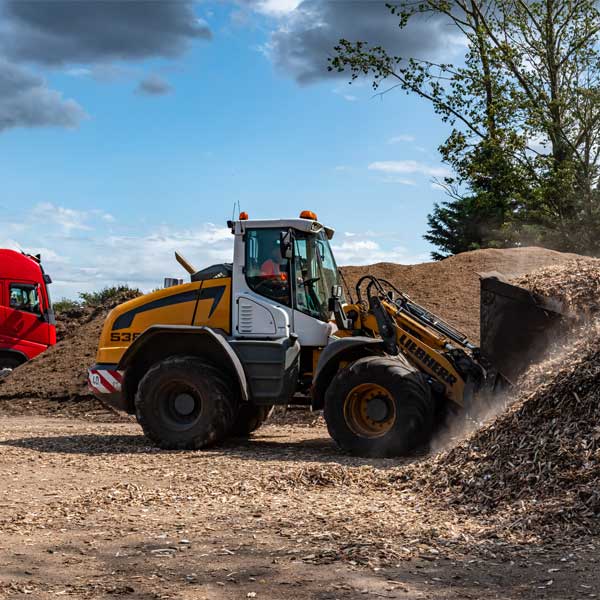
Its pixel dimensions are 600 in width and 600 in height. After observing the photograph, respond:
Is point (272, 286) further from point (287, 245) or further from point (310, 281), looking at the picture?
point (287, 245)

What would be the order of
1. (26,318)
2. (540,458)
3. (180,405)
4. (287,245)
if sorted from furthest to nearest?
(26,318) < (180,405) < (287,245) < (540,458)

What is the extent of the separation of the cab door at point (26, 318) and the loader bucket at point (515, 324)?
14273 millimetres

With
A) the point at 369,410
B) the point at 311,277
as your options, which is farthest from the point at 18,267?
the point at 369,410

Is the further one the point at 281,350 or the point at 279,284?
the point at 279,284

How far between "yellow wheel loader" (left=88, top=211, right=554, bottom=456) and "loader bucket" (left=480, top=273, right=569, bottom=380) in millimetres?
58

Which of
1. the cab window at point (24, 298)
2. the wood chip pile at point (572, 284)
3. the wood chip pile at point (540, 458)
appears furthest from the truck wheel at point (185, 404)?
the cab window at point (24, 298)

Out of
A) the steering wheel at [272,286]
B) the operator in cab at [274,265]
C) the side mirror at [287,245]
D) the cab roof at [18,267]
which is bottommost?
the steering wheel at [272,286]

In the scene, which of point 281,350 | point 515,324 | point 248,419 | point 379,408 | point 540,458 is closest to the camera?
point 540,458

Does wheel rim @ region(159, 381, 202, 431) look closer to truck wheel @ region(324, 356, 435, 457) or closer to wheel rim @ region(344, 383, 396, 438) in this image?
truck wheel @ region(324, 356, 435, 457)

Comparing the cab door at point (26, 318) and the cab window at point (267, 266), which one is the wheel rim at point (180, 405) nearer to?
the cab window at point (267, 266)

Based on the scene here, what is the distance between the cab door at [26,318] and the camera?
21.7 meters

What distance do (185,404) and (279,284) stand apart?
1930mm

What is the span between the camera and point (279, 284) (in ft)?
37.3

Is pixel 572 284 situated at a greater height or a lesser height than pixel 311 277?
lesser
